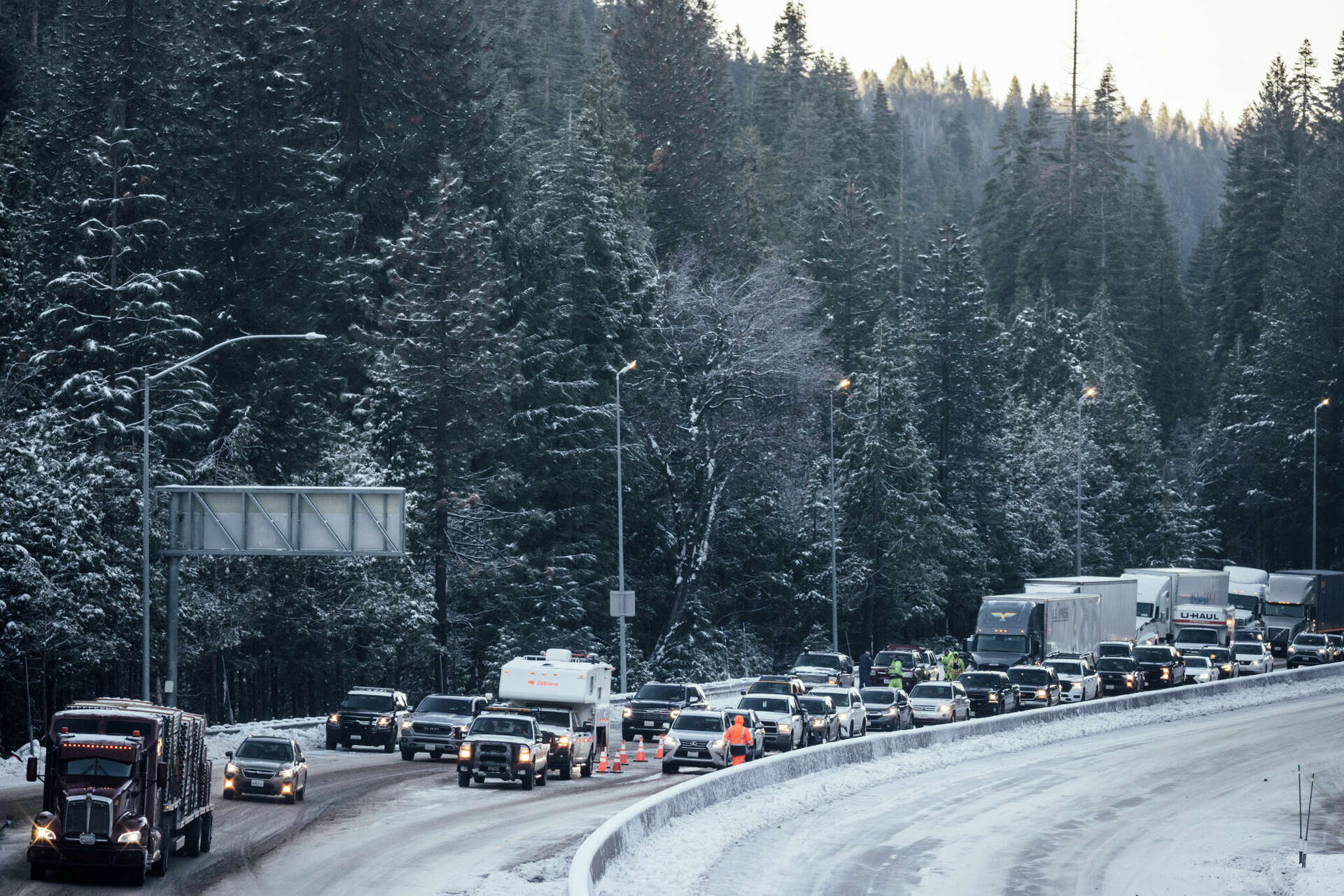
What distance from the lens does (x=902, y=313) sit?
97.4 meters

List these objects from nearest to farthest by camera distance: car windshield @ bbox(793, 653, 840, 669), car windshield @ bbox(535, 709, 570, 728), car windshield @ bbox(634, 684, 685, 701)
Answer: car windshield @ bbox(535, 709, 570, 728)
car windshield @ bbox(634, 684, 685, 701)
car windshield @ bbox(793, 653, 840, 669)

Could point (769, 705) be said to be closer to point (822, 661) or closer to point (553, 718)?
point (553, 718)

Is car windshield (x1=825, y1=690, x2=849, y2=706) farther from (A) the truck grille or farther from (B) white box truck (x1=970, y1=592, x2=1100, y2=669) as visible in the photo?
(A) the truck grille

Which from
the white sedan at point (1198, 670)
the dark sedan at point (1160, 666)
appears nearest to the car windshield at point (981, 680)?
the dark sedan at point (1160, 666)

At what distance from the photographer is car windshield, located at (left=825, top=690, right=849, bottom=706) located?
45.2 metres

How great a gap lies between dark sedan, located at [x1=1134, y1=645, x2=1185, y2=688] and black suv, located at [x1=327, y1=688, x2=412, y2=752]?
1154 inches

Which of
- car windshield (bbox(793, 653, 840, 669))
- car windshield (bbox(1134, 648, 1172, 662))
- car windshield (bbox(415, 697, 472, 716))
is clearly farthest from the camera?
car windshield (bbox(1134, 648, 1172, 662))

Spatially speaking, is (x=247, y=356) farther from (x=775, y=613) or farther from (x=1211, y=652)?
(x=1211, y=652)

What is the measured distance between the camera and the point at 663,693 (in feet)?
152

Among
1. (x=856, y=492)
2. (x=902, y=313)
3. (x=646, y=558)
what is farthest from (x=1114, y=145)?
(x=646, y=558)

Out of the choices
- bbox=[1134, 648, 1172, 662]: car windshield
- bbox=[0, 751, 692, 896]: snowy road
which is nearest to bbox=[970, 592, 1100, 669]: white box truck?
bbox=[1134, 648, 1172, 662]: car windshield

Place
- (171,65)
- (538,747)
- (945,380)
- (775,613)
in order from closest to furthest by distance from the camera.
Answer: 1. (538,747)
2. (171,65)
3. (775,613)
4. (945,380)

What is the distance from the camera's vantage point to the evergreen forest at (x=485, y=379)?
171 ft

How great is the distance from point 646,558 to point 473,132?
20138mm
